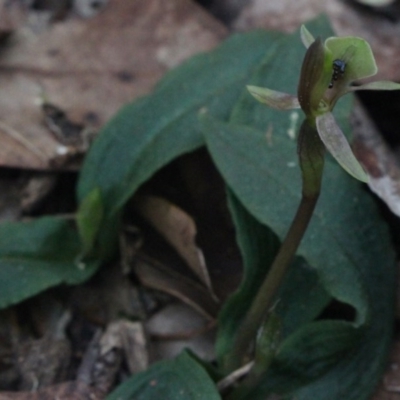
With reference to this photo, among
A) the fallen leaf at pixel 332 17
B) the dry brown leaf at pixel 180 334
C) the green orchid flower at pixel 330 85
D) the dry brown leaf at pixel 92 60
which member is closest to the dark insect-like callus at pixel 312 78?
the green orchid flower at pixel 330 85

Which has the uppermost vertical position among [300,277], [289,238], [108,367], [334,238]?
[289,238]

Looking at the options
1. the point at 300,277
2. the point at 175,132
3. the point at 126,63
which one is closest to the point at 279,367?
the point at 300,277

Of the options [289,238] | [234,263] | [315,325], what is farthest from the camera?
[234,263]

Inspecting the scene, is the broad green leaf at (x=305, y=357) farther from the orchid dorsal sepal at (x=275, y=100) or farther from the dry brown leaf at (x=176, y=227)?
the orchid dorsal sepal at (x=275, y=100)

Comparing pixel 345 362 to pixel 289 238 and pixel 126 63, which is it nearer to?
pixel 289 238

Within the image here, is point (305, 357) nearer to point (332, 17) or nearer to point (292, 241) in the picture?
point (292, 241)

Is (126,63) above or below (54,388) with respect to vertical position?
above

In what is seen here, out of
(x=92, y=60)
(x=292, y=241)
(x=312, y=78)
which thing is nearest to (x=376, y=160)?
(x=292, y=241)
